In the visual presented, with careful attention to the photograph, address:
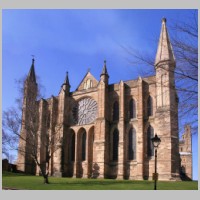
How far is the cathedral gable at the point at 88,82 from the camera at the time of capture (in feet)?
155

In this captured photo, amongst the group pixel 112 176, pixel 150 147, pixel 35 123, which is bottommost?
pixel 112 176

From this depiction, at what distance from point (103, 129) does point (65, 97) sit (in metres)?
8.84

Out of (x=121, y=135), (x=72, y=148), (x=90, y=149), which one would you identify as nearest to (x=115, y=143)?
(x=121, y=135)

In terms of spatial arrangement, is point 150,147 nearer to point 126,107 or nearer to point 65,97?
point 126,107

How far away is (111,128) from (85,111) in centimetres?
545

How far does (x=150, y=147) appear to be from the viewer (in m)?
38.0

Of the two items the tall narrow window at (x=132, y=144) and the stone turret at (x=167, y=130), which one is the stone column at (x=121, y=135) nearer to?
the tall narrow window at (x=132, y=144)

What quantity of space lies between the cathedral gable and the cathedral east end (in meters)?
0.16

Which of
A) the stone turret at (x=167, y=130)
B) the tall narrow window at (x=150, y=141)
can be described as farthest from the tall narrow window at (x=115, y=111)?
the stone turret at (x=167, y=130)

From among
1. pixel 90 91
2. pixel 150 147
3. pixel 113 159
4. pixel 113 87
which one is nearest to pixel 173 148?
pixel 150 147

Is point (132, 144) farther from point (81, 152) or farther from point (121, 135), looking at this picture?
point (81, 152)

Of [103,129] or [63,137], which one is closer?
[103,129]

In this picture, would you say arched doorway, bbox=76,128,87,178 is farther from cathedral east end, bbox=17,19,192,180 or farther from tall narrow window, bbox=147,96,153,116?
tall narrow window, bbox=147,96,153,116

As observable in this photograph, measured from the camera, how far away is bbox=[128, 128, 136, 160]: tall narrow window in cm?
3909
